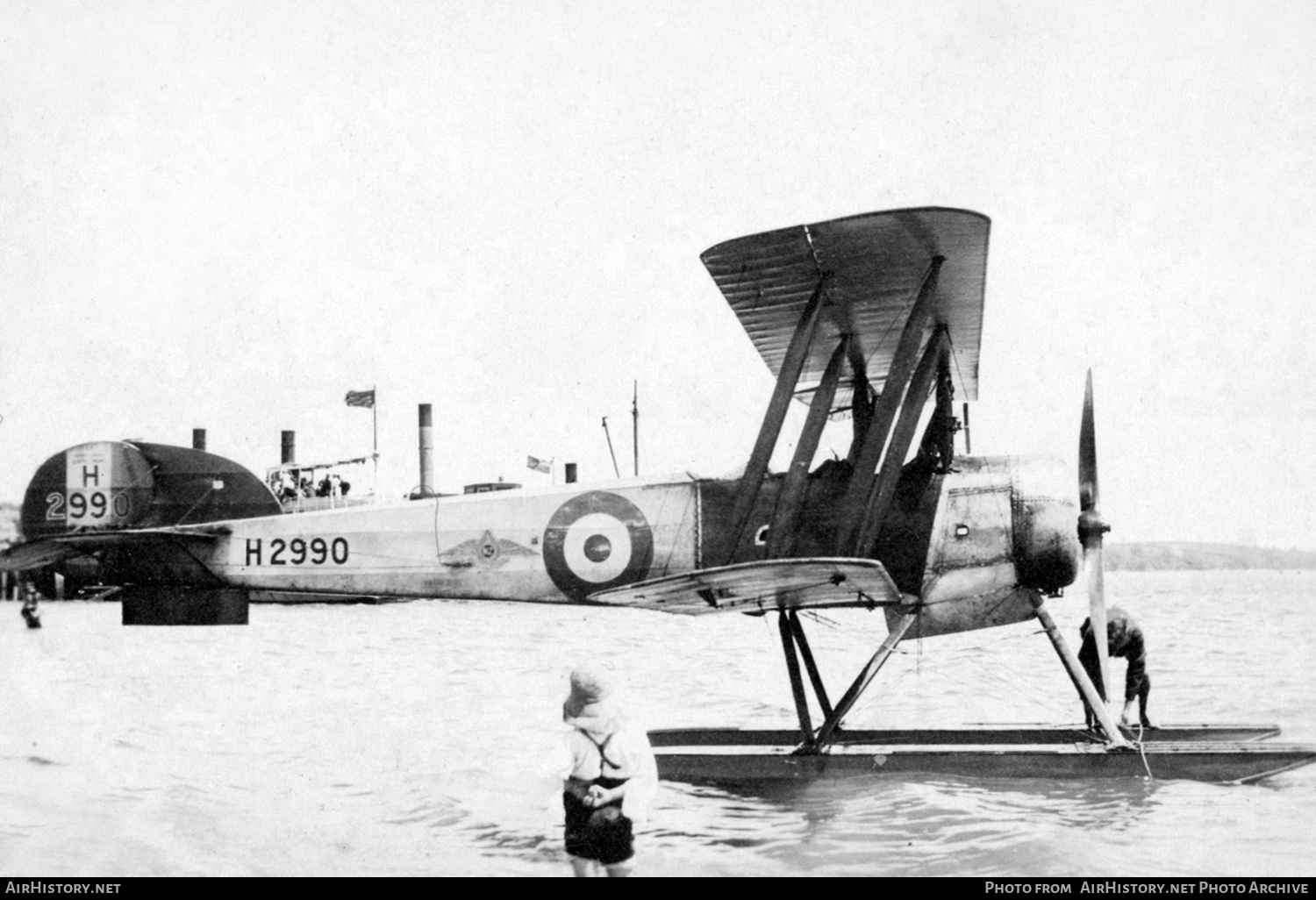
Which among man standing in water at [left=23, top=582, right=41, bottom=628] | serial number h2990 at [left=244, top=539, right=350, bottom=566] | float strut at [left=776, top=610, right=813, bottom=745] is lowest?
float strut at [left=776, top=610, right=813, bottom=745]

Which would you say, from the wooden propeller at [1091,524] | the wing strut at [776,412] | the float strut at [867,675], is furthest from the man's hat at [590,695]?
the wooden propeller at [1091,524]

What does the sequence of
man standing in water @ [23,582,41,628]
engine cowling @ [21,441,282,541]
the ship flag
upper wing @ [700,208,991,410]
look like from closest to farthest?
1. upper wing @ [700,208,991,410]
2. engine cowling @ [21,441,282,541]
3. man standing in water @ [23,582,41,628]
4. the ship flag

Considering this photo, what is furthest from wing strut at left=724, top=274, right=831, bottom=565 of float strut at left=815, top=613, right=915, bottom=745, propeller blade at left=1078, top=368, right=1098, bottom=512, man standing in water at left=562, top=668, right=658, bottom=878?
man standing in water at left=562, top=668, right=658, bottom=878

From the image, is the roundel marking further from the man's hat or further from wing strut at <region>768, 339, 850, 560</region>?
the man's hat

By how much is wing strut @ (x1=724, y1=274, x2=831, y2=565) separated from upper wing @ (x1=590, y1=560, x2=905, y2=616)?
0.44 metres

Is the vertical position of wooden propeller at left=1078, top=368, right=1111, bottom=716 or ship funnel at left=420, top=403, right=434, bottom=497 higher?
ship funnel at left=420, top=403, right=434, bottom=497

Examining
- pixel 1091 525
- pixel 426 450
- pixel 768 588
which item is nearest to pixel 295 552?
pixel 768 588

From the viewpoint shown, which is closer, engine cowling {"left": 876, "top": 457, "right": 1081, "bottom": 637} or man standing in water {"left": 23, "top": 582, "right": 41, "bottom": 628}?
engine cowling {"left": 876, "top": 457, "right": 1081, "bottom": 637}

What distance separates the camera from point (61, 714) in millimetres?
8797

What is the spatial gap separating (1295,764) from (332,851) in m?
5.28

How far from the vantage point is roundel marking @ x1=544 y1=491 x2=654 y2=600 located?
6699mm

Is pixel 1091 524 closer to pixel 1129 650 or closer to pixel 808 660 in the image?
pixel 1129 650

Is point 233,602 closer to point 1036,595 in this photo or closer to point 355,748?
point 355,748

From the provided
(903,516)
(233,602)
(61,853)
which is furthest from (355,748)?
(903,516)
